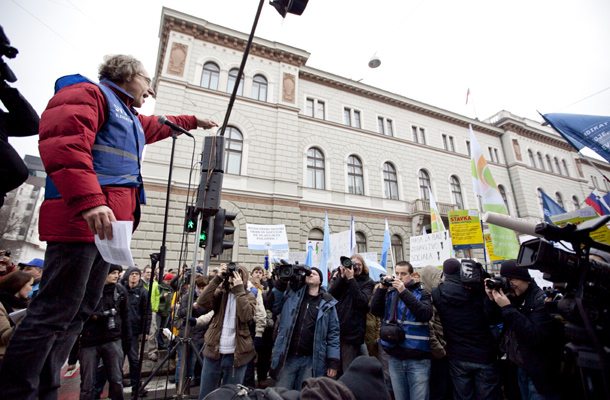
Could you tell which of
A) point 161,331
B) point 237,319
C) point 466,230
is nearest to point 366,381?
point 237,319

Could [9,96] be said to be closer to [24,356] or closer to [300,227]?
[24,356]

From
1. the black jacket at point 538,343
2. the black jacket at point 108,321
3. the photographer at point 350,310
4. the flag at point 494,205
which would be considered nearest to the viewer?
the black jacket at point 538,343

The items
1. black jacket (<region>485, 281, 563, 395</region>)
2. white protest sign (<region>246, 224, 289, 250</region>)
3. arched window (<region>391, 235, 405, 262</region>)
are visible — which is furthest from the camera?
arched window (<region>391, 235, 405, 262</region>)

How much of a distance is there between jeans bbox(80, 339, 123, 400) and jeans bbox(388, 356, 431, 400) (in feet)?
11.6

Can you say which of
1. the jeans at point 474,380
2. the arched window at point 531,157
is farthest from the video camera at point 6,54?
the arched window at point 531,157

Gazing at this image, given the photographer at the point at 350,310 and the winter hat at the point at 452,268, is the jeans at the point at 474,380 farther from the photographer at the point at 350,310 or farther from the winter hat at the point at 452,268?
the photographer at the point at 350,310

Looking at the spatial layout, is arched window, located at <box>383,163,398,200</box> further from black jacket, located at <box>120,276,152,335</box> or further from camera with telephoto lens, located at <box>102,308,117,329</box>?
camera with telephoto lens, located at <box>102,308,117,329</box>

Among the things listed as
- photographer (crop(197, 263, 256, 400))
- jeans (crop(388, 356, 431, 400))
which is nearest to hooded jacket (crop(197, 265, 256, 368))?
photographer (crop(197, 263, 256, 400))

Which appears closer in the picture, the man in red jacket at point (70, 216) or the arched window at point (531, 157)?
the man in red jacket at point (70, 216)

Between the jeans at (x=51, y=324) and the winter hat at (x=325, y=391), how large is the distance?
121cm

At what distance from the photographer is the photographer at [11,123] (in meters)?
1.24

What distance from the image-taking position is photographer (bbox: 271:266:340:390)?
3475 millimetres

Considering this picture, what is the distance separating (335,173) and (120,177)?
50.3ft

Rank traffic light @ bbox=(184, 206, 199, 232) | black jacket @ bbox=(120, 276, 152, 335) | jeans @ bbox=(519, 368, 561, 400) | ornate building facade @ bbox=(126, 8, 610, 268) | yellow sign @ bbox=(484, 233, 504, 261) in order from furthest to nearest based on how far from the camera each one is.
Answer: ornate building facade @ bbox=(126, 8, 610, 268), yellow sign @ bbox=(484, 233, 504, 261), black jacket @ bbox=(120, 276, 152, 335), traffic light @ bbox=(184, 206, 199, 232), jeans @ bbox=(519, 368, 561, 400)
